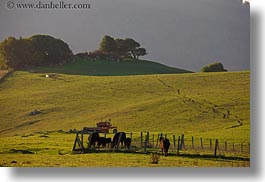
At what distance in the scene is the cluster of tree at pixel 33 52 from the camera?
52.1 feet

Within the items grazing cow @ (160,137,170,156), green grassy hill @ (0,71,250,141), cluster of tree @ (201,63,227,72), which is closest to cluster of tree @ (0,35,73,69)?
green grassy hill @ (0,71,250,141)

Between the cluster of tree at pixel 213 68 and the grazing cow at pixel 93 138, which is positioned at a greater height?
the cluster of tree at pixel 213 68

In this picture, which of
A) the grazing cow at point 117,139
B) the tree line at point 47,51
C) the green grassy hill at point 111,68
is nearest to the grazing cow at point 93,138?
the grazing cow at point 117,139

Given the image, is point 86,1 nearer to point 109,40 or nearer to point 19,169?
point 109,40

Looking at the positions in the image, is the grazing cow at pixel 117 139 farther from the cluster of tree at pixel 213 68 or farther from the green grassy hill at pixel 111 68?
the cluster of tree at pixel 213 68

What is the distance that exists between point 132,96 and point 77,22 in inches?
32.8

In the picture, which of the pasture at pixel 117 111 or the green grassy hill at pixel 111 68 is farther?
the green grassy hill at pixel 111 68

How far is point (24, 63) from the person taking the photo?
15961 mm

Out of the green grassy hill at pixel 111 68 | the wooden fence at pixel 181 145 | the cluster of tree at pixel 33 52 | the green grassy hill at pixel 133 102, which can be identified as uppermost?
the cluster of tree at pixel 33 52

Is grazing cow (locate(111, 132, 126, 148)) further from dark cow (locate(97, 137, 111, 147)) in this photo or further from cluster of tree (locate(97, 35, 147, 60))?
cluster of tree (locate(97, 35, 147, 60))

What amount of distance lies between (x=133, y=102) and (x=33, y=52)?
1.00 m

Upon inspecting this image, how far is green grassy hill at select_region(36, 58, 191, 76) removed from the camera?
16.0 meters

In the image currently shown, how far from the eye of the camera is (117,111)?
1597 centimetres

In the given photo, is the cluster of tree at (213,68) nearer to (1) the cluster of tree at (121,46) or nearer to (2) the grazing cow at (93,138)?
(1) the cluster of tree at (121,46)
